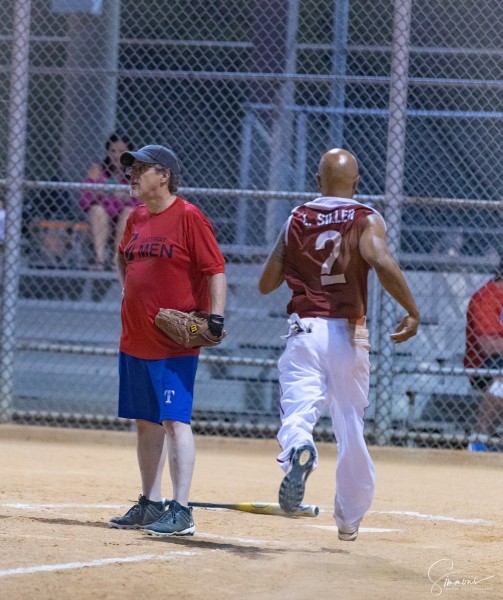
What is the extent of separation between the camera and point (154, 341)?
18.3 feet

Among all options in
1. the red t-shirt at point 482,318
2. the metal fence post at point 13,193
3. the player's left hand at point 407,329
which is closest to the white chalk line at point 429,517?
the player's left hand at point 407,329

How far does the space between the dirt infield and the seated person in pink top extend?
Result: 2.47 m

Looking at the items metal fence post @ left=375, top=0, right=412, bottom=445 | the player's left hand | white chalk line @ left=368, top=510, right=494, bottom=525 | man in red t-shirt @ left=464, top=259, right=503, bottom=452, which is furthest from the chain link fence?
the player's left hand

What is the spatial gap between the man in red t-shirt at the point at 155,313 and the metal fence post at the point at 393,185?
4.63m

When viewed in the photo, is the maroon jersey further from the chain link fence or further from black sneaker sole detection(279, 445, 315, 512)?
the chain link fence

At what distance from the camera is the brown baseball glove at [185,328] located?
541 cm

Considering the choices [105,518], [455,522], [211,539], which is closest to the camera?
[211,539]

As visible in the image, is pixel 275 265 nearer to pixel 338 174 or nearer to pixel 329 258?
pixel 329 258

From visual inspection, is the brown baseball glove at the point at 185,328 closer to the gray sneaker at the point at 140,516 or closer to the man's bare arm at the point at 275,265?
the man's bare arm at the point at 275,265

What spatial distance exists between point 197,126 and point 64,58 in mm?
2037

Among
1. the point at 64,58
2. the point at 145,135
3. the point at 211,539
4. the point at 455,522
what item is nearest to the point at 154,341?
the point at 211,539

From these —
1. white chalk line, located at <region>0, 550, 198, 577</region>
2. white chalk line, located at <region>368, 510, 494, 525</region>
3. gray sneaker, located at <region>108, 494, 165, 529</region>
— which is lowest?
white chalk line, located at <region>368, 510, 494, 525</region>

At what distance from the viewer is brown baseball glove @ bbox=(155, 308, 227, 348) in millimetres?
5410

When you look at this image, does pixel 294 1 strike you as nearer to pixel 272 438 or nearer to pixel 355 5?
pixel 355 5
